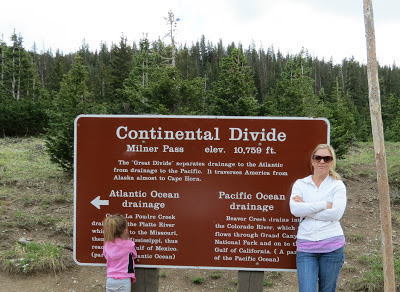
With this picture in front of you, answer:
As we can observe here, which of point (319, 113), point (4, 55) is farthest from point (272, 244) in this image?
point (4, 55)

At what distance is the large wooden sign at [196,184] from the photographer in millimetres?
2955

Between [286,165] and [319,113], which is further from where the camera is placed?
[319,113]

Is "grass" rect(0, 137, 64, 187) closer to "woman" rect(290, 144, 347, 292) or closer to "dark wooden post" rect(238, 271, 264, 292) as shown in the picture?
"dark wooden post" rect(238, 271, 264, 292)

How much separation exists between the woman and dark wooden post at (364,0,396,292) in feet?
6.19

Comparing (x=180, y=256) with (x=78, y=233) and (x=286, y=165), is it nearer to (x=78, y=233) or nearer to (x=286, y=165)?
(x=78, y=233)

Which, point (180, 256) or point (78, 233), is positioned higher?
point (78, 233)

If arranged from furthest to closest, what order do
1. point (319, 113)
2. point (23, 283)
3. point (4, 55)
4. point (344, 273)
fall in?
point (4, 55) < point (319, 113) < point (344, 273) < point (23, 283)

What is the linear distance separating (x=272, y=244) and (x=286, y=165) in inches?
24.2

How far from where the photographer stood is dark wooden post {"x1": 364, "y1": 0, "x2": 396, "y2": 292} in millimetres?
4289

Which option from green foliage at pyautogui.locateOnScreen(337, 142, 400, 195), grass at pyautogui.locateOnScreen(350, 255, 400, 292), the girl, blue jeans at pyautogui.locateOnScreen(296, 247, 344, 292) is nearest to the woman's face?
blue jeans at pyautogui.locateOnScreen(296, 247, 344, 292)

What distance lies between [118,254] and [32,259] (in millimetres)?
2962

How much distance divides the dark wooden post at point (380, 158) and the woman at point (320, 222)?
189 centimetres

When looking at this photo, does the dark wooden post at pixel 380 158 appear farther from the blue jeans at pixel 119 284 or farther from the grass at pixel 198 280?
the blue jeans at pixel 119 284

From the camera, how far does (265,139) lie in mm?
2959
